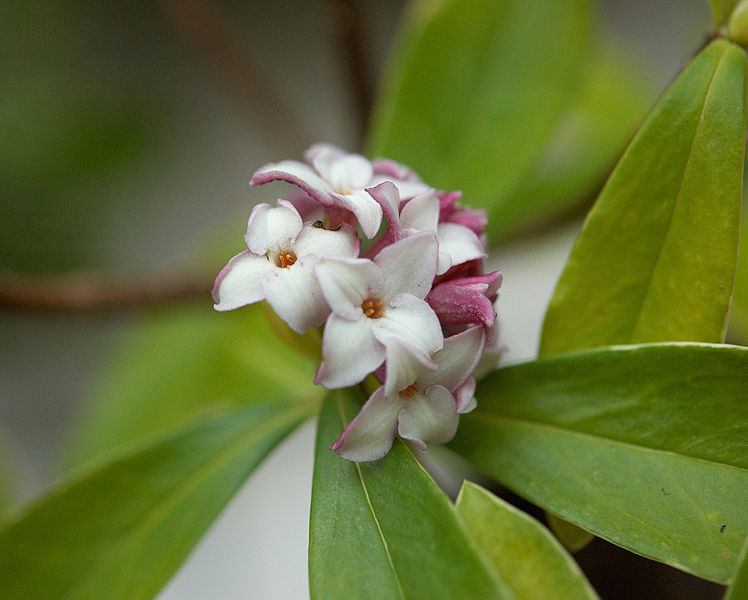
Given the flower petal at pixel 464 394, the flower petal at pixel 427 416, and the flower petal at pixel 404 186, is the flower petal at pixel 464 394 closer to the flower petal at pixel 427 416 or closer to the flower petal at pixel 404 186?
the flower petal at pixel 427 416

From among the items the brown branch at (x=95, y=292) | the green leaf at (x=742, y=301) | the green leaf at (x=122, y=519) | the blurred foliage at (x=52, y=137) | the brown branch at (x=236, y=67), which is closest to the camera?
the green leaf at (x=122, y=519)

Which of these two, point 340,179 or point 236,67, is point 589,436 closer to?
point 340,179

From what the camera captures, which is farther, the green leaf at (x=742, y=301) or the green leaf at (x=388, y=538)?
the green leaf at (x=742, y=301)

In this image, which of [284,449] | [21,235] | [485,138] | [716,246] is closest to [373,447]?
[716,246]

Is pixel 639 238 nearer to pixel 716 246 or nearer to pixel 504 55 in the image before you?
pixel 716 246

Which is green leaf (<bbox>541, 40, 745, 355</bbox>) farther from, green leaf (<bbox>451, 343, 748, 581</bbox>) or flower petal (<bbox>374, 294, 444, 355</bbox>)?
flower petal (<bbox>374, 294, 444, 355</bbox>)

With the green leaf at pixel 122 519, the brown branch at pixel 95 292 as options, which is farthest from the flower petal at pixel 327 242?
the brown branch at pixel 95 292

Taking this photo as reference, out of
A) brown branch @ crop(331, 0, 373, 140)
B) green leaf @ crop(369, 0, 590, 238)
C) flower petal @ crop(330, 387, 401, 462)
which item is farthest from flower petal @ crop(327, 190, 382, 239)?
brown branch @ crop(331, 0, 373, 140)

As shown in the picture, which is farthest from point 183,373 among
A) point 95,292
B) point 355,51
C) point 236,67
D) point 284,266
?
point 284,266
